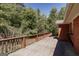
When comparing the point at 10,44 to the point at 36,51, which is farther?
the point at 36,51

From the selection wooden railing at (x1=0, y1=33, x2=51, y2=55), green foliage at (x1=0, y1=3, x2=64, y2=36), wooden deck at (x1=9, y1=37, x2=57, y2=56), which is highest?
green foliage at (x1=0, y1=3, x2=64, y2=36)

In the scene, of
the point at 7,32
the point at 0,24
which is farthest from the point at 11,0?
the point at 7,32

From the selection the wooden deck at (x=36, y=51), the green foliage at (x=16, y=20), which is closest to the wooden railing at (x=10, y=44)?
the wooden deck at (x=36, y=51)

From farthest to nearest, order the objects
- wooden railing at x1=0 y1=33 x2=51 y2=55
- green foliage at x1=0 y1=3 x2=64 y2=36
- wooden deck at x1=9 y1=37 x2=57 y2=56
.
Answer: green foliage at x1=0 y1=3 x2=64 y2=36 → wooden deck at x1=9 y1=37 x2=57 y2=56 → wooden railing at x1=0 y1=33 x2=51 y2=55

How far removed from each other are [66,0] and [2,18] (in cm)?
696

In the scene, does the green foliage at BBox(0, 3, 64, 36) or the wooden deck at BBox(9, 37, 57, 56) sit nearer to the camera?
the wooden deck at BBox(9, 37, 57, 56)

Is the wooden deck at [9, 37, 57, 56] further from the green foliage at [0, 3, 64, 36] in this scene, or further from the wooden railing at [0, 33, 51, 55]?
the green foliage at [0, 3, 64, 36]

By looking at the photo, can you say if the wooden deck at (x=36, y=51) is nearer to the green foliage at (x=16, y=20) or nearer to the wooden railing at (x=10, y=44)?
the wooden railing at (x=10, y=44)

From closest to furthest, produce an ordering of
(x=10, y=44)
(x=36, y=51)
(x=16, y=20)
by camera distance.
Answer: (x=10, y=44)
(x=36, y=51)
(x=16, y=20)

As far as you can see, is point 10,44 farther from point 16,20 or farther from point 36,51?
point 16,20

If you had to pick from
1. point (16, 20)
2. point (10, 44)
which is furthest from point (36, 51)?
point (16, 20)

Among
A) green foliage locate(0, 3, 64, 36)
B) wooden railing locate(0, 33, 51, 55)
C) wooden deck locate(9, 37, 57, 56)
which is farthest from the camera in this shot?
green foliage locate(0, 3, 64, 36)

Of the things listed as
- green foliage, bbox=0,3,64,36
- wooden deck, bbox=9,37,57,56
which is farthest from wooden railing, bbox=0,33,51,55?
green foliage, bbox=0,3,64,36

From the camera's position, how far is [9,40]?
19.4 feet
